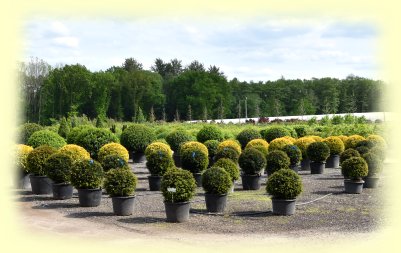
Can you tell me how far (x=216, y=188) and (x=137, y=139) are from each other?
37.9 feet

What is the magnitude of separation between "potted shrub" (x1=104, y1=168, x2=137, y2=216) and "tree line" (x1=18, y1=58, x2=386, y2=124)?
38102 mm

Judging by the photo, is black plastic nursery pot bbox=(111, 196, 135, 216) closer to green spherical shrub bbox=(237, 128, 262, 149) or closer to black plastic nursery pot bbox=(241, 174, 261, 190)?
black plastic nursery pot bbox=(241, 174, 261, 190)

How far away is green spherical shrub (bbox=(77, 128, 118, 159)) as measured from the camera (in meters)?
19.2

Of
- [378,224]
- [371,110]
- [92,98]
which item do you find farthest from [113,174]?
[92,98]

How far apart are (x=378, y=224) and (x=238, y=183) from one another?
20.8 ft

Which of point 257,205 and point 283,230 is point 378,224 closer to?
point 283,230

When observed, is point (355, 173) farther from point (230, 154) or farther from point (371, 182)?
point (230, 154)

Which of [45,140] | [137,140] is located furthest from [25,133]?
[137,140]

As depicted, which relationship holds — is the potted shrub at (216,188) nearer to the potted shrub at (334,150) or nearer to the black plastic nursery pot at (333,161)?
the potted shrub at (334,150)

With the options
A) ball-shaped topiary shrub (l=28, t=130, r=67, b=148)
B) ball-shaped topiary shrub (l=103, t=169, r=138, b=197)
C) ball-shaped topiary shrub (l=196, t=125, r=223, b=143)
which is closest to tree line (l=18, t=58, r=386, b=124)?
ball-shaped topiary shrub (l=196, t=125, r=223, b=143)

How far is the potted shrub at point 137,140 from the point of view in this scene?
2205 cm

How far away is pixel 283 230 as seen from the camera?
31.1 ft

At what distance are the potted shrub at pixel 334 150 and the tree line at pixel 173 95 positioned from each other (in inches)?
1096

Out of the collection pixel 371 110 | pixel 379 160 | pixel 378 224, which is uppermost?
pixel 371 110
